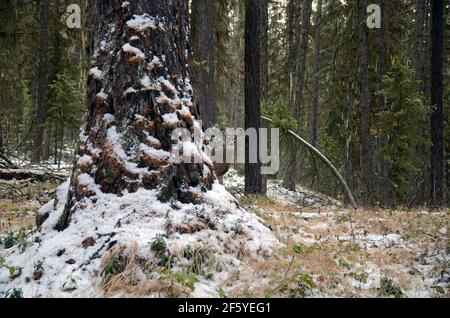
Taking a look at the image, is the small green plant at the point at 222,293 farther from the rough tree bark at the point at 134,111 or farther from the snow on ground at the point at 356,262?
the rough tree bark at the point at 134,111

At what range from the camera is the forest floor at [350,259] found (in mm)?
2971

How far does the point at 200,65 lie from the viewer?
385 inches

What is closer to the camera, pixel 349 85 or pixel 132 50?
pixel 132 50

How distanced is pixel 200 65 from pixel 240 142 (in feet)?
8.00

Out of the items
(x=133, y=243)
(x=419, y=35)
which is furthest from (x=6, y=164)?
(x=419, y=35)

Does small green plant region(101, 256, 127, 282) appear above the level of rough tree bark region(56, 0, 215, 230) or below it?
below

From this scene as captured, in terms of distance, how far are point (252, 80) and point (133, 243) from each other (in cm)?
729

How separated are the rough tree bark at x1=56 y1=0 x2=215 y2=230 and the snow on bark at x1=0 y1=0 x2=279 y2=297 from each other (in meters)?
0.01

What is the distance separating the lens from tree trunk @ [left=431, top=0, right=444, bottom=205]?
11734 mm

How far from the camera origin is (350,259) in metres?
3.72

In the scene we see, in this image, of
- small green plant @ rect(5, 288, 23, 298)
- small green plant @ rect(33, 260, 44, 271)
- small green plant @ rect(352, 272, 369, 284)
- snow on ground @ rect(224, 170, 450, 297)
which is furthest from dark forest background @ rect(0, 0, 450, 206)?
small green plant @ rect(5, 288, 23, 298)

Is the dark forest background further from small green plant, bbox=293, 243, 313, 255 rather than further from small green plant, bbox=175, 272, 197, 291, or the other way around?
small green plant, bbox=175, 272, 197, 291

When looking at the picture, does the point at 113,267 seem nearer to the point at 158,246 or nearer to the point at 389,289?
the point at 158,246

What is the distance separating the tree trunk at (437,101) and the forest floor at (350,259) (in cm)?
703
